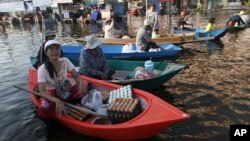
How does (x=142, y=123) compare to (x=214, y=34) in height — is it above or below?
below

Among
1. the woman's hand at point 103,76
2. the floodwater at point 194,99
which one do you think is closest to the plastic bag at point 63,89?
the floodwater at point 194,99

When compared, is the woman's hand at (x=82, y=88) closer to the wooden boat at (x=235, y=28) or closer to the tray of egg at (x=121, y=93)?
the tray of egg at (x=121, y=93)

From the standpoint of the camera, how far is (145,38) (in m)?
12.9

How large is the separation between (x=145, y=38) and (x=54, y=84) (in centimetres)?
722

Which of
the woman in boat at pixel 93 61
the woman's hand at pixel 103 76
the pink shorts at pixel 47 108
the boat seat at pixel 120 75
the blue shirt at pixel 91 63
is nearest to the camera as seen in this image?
Answer: the pink shorts at pixel 47 108

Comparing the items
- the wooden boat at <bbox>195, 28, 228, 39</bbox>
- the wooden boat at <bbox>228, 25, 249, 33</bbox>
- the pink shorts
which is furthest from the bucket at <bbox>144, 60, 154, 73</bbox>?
the wooden boat at <bbox>228, 25, 249, 33</bbox>

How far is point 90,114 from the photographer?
6.48m

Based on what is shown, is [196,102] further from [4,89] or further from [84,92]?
[4,89]

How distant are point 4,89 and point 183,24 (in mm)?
13692

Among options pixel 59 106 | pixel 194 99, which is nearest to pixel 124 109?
pixel 59 106

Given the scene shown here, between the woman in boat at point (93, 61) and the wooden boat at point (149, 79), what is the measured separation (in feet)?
1.76

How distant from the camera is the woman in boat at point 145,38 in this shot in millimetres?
12789

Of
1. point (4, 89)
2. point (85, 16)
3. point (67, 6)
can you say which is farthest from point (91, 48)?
point (67, 6)

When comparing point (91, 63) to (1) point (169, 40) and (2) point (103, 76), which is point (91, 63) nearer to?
(2) point (103, 76)
